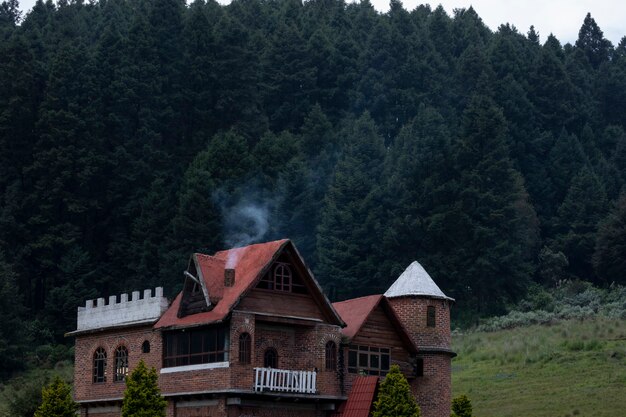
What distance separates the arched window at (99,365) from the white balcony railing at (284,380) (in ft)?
30.3

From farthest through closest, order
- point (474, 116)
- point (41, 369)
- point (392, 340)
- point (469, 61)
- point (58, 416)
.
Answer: point (469, 61)
point (474, 116)
point (41, 369)
point (392, 340)
point (58, 416)

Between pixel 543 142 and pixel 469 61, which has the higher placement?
pixel 469 61

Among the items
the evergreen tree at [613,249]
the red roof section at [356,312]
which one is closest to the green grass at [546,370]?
the red roof section at [356,312]

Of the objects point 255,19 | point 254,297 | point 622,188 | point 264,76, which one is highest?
point 255,19

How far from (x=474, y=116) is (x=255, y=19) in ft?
133

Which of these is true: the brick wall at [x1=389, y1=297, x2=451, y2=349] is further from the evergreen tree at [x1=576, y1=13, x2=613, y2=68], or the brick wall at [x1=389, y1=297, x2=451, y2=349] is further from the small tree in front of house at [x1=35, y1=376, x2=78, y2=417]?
the evergreen tree at [x1=576, y1=13, x2=613, y2=68]

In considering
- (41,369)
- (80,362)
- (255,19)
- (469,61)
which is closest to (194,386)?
(80,362)

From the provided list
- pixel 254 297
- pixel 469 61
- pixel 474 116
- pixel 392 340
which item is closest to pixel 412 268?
pixel 392 340

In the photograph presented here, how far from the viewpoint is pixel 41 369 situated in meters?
85.6

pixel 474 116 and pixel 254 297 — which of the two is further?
pixel 474 116

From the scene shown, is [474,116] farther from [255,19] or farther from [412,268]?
[412,268]

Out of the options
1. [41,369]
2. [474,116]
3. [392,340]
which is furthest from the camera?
[474,116]

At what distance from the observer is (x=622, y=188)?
12112cm

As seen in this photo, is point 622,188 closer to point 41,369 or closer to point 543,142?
point 543,142
